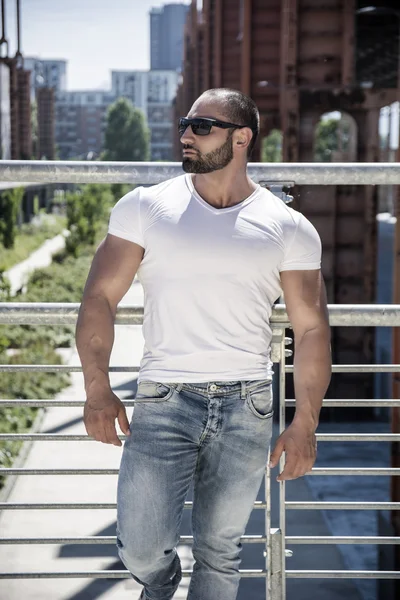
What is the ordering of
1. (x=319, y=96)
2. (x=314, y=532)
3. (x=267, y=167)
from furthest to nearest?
(x=319, y=96) → (x=314, y=532) → (x=267, y=167)

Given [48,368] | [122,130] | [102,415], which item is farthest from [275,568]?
[122,130]

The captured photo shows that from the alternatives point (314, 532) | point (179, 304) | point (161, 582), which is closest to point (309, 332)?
point (179, 304)

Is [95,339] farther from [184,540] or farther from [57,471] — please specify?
[184,540]

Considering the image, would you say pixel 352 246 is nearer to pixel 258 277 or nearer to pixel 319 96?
pixel 319 96

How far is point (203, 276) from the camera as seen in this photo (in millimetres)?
2861

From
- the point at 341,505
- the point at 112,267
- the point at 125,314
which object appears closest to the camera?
the point at 112,267

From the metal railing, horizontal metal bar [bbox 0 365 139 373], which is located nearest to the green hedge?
horizontal metal bar [bbox 0 365 139 373]

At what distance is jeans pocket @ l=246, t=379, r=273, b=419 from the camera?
2.91 metres

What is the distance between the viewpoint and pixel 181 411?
2.85m

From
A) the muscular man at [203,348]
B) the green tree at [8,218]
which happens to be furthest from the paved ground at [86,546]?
the green tree at [8,218]

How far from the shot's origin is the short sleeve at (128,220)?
9.60 feet

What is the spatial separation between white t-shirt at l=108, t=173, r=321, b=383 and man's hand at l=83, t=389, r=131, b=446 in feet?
0.43

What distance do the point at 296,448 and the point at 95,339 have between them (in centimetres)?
73

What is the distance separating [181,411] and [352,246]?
40.5 ft
